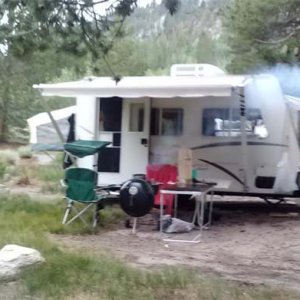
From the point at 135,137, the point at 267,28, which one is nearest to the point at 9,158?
the point at 267,28

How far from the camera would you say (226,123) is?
40.8ft

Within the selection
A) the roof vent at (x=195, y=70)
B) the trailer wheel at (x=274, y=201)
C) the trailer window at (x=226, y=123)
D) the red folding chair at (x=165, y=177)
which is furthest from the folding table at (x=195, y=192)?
the trailer wheel at (x=274, y=201)

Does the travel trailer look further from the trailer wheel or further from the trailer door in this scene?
the trailer wheel

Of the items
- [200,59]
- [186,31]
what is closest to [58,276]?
[200,59]

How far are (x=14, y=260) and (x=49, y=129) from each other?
9420mm

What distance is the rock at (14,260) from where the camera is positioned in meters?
6.57

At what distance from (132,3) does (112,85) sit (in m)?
4.76

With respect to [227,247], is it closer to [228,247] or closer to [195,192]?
[228,247]

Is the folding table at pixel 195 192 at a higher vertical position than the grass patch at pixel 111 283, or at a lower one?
higher

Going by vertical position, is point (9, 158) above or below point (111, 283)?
above

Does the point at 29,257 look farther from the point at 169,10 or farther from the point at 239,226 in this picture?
the point at 239,226

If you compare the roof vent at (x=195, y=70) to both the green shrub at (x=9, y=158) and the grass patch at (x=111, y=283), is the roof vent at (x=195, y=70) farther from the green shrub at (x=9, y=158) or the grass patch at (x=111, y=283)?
the green shrub at (x=9, y=158)

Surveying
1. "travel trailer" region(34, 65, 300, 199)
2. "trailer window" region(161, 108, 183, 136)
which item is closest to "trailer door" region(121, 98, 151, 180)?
"travel trailer" region(34, 65, 300, 199)

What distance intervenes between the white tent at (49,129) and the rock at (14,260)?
264 inches
